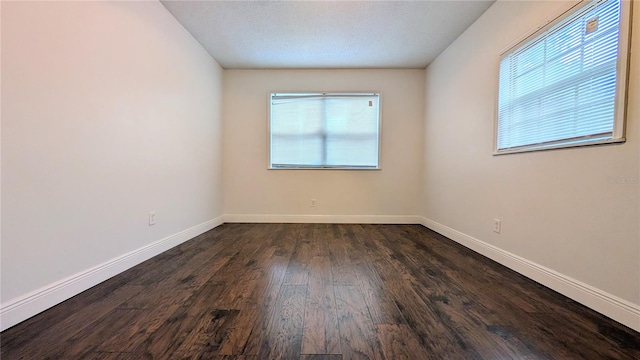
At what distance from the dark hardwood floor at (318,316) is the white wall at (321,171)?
5.80 ft

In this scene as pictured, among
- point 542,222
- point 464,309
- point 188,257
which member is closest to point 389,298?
point 464,309

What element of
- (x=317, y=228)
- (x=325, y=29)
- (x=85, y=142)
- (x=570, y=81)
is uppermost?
(x=325, y=29)

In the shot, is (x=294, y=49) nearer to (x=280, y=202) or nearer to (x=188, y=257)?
(x=280, y=202)

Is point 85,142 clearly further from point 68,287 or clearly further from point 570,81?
point 570,81

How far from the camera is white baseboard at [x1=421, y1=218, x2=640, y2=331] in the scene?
128cm

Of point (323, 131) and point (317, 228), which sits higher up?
point (323, 131)

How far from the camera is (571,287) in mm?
1570

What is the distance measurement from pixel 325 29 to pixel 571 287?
3.05 meters

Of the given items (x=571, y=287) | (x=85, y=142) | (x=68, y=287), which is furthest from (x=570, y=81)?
(x=68, y=287)

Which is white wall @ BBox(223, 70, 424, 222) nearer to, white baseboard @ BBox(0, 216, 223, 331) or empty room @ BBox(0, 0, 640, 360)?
empty room @ BBox(0, 0, 640, 360)

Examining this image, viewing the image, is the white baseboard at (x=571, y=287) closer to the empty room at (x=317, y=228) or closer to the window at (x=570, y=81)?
the empty room at (x=317, y=228)

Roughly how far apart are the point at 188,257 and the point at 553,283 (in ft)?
9.41

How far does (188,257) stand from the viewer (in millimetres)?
2305

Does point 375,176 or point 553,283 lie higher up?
point 375,176
